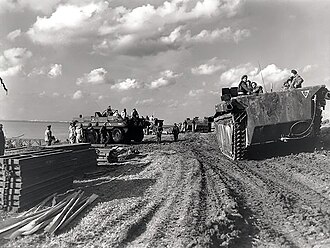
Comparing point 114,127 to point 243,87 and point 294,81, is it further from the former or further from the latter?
point 294,81

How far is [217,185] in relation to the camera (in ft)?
31.3

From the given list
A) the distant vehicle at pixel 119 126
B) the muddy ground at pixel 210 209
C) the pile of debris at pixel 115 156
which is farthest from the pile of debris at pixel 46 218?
the distant vehicle at pixel 119 126

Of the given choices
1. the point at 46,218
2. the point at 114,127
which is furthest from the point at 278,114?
the point at 114,127

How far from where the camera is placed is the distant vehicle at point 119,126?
24.9 m

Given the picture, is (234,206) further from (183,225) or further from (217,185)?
(217,185)

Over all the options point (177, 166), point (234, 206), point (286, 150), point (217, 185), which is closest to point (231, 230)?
point (234, 206)

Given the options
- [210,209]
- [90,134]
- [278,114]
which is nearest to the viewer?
[210,209]

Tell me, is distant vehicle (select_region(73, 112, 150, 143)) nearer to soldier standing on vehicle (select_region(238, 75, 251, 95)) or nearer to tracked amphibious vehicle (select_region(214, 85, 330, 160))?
soldier standing on vehicle (select_region(238, 75, 251, 95))

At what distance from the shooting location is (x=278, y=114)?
1245 cm

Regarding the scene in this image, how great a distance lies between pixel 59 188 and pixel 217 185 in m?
3.97

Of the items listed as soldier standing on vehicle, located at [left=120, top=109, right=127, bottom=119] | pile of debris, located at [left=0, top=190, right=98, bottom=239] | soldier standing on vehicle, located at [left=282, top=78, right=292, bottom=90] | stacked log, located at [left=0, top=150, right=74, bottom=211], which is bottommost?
pile of debris, located at [left=0, top=190, right=98, bottom=239]

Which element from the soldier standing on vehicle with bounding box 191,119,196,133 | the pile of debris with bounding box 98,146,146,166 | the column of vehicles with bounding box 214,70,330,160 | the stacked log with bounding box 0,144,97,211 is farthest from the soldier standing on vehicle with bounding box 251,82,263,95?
the soldier standing on vehicle with bounding box 191,119,196,133

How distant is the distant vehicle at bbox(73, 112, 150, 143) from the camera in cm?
2494

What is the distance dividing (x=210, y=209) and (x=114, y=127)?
18345mm
